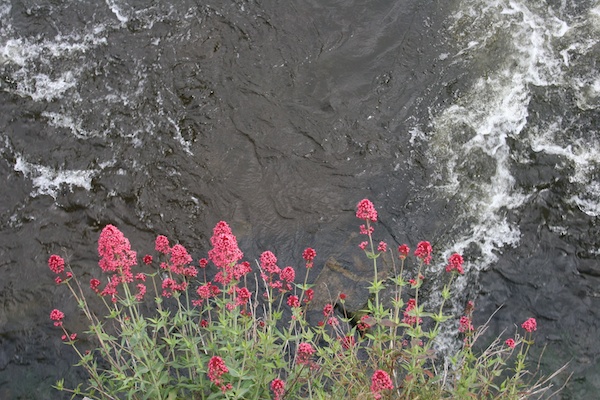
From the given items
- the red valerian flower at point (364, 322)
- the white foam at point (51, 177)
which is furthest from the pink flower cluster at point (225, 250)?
the white foam at point (51, 177)

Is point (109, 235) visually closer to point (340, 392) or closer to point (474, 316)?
point (340, 392)

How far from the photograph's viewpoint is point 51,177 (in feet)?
21.2

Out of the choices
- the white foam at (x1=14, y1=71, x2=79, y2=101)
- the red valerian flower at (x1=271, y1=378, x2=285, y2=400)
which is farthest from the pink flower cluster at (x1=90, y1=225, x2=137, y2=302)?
the white foam at (x1=14, y1=71, x2=79, y2=101)

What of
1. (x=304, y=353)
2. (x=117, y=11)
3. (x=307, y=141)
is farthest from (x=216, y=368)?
(x=117, y=11)

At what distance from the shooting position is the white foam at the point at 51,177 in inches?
253

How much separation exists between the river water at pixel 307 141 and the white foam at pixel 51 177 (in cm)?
2

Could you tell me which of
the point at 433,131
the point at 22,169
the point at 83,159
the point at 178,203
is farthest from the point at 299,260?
the point at 22,169

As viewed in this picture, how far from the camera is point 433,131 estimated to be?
665 centimetres

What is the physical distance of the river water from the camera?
6.00 metres

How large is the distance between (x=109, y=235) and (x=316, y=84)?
3.65 m

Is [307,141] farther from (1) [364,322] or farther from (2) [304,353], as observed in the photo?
(2) [304,353]

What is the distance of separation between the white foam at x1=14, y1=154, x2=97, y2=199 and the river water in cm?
2

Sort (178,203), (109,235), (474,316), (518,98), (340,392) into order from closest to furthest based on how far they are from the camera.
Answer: (109,235) → (340,392) → (474,316) → (178,203) → (518,98)

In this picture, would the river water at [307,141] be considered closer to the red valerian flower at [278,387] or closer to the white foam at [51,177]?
the white foam at [51,177]
